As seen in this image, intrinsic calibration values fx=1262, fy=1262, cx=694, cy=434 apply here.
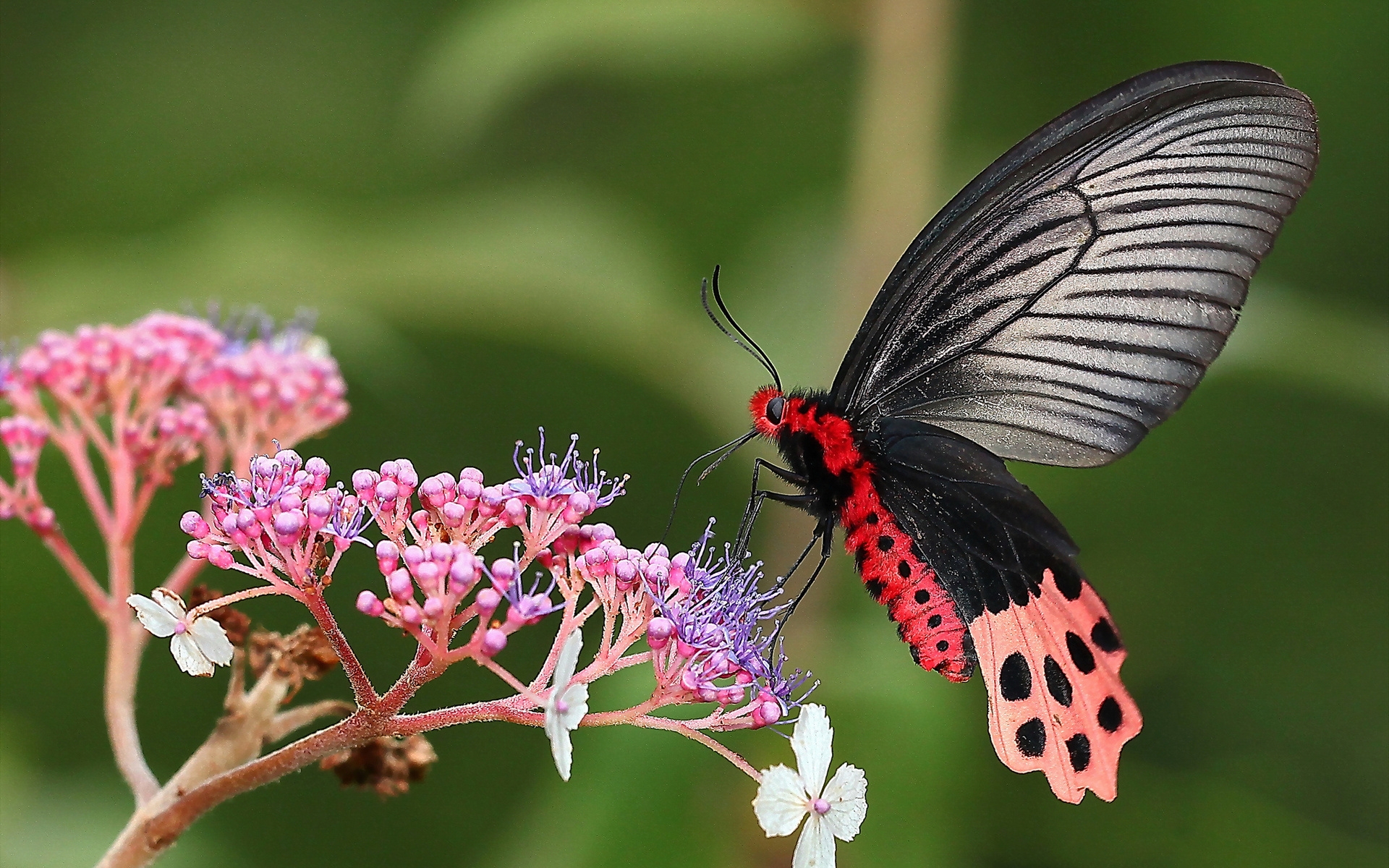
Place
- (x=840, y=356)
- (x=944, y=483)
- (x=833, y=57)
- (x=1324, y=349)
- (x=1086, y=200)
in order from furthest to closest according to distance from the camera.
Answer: (x=833, y=57)
(x=840, y=356)
(x=1324, y=349)
(x=944, y=483)
(x=1086, y=200)

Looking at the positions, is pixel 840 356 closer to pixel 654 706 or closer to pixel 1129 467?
pixel 1129 467

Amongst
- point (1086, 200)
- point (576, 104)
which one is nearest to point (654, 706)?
point (1086, 200)

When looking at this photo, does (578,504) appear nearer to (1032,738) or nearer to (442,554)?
(442,554)

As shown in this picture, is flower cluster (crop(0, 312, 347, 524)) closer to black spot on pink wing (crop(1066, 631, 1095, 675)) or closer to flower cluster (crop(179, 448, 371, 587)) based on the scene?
flower cluster (crop(179, 448, 371, 587))

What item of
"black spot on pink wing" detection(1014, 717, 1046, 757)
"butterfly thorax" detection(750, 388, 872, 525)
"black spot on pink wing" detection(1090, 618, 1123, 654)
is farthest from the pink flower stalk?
"black spot on pink wing" detection(1090, 618, 1123, 654)

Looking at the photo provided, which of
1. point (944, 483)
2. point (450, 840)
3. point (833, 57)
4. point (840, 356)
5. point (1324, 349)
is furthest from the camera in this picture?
point (833, 57)

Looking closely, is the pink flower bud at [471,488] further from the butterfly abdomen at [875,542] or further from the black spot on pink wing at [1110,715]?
the black spot on pink wing at [1110,715]

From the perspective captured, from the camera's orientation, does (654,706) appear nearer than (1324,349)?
Yes
